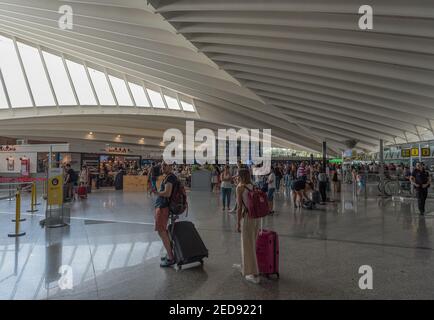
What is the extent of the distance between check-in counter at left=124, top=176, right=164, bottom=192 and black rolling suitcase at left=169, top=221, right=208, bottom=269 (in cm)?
1542

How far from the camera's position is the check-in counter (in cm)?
1992

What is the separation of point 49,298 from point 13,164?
17.0 meters

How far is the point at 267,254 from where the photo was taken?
4.27 metres

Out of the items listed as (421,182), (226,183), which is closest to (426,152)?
(421,182)

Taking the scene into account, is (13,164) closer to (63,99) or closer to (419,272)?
(63,99)

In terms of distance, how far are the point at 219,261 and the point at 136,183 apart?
16.1m

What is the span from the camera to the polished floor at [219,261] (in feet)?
12.5

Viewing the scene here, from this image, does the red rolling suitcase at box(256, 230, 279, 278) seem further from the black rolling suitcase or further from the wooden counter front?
the wooden counter front

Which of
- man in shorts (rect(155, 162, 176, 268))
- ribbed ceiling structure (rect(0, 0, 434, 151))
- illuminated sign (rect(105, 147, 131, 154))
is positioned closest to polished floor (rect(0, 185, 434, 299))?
man in shorts (rect(155, 162, 176, 268))

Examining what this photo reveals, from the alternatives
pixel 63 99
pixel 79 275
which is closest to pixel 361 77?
A: pixel 79 275

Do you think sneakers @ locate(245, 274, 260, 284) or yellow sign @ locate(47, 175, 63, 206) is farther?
yellow sign @ locate(47, 175, 63, 206)

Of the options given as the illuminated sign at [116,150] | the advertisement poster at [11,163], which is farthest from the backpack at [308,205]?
the illuminated sign at [116,150]

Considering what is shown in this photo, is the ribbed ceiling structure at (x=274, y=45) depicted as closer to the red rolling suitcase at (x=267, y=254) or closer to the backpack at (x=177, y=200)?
the backpack at (x=177, y=200)
